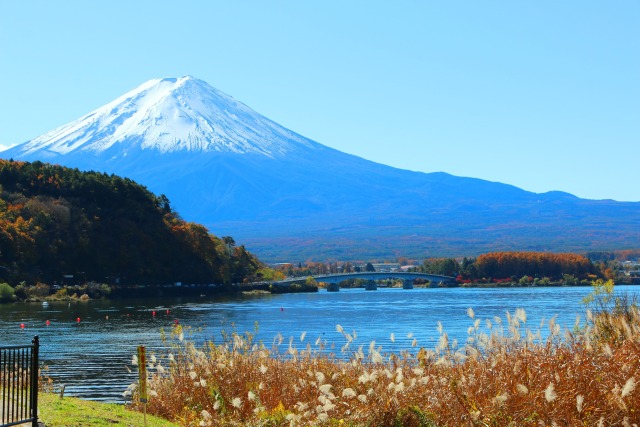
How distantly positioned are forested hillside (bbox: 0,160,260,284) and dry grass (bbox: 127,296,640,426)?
80164 mm

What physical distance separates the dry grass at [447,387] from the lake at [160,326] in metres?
3.82

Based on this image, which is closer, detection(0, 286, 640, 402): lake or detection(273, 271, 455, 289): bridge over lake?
detection(0, 286, 640, 402): lake

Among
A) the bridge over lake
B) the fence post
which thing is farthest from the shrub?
the fence post

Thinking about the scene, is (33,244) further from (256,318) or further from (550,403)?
(550,403)

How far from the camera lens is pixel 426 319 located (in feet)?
223

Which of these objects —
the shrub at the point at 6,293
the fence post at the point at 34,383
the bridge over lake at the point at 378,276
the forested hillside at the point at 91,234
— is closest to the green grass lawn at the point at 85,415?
the fence post at the point at 34,383

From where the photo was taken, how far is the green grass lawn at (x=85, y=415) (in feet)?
56.2

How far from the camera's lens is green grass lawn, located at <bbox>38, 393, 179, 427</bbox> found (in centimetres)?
1714

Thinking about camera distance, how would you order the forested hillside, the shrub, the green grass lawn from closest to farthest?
the green grass lawn, the shrub, the forested hillside

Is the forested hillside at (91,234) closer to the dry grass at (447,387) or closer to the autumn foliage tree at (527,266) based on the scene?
the autumn foliage tree at (527,266)

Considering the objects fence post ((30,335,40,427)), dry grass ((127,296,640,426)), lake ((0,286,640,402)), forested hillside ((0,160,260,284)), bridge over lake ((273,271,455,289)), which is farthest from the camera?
bridge over lake ((273,271,455,289))

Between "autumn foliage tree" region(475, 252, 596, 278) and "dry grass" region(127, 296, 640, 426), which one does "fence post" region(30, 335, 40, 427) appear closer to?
"dry grass" region(127, 296, 640, 426)

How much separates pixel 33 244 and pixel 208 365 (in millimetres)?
83466

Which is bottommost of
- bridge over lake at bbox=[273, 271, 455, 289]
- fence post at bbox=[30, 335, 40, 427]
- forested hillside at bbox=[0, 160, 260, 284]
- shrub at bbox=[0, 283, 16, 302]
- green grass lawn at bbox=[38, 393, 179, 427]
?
green grass lawn at bbox=[38, 393, 179, 427]
